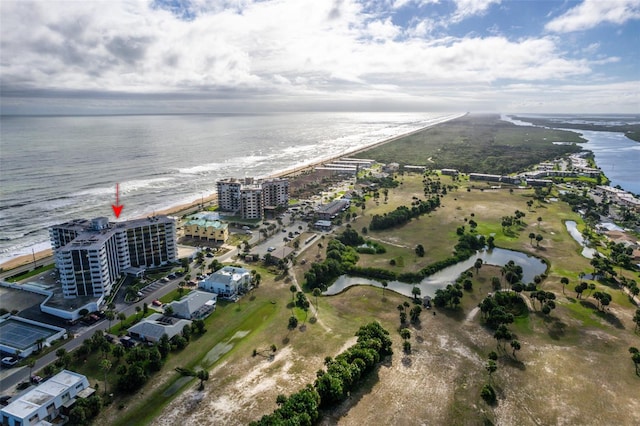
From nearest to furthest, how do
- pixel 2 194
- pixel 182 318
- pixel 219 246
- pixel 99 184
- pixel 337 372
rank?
1. pixel 337 372
2. pixel 182 318
3. pixel 219 246
4. pixel 2 194
5. pixel 99 184

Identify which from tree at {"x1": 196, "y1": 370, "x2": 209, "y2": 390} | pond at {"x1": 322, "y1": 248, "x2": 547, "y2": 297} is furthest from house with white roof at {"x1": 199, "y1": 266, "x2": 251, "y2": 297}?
tree at {"x1": 196, "y1": 370, "x2": 209, "y2": 390}

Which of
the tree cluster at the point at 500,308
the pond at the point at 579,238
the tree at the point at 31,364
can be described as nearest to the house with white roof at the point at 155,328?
the tree at the point at 31,364

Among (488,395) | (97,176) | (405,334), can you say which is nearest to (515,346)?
(488,395)

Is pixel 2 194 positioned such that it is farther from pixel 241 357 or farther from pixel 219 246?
pixel 241 357

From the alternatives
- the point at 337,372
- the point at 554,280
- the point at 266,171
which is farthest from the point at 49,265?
the point at 266,171

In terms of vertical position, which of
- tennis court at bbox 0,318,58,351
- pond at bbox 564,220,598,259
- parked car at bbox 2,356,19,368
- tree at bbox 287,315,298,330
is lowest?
pond at bbox 564,220,598,259

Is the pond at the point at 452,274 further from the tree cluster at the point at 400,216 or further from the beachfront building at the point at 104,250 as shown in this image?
the beachfront building at the point at 104,250

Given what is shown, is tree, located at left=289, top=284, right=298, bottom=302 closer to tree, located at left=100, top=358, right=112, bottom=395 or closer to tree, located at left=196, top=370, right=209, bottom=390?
tree, located at left=196, top=370, right=209, bottom=390
